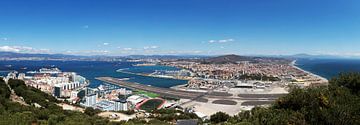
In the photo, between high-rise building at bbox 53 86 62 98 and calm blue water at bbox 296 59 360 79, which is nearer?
high-rise building at bbox 53 86 62 98

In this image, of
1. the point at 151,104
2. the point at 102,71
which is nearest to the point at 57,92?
the point at 151,104

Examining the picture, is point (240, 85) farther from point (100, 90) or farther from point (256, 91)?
point (100, 90)

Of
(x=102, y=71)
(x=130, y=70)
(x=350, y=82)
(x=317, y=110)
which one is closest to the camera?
(x=317, y=110)

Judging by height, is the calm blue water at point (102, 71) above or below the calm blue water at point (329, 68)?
below

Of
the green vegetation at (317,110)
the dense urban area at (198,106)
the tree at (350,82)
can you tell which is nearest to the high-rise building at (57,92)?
the dense urban area at (198,106)

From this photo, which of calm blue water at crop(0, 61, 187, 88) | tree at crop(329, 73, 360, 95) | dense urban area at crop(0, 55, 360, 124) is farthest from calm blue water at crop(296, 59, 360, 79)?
calm blue water at crop(0, 61, 187, 88)

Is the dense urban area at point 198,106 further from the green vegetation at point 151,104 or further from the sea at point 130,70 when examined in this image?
the sea at point 130,70

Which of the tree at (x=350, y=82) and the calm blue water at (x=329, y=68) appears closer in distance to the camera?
the tree at (x=350, y=82)

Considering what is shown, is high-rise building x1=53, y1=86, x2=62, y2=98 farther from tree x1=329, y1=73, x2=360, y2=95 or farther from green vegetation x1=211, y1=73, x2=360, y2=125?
tree x1=329, y1=73, x2=360, y2=95

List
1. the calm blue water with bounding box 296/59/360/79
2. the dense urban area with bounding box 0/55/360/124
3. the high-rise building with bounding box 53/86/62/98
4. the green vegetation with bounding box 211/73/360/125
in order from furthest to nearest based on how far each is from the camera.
→ the calm blue water with bounding box 296/59/360/79 → the high-rise building with bounding box 53/86/62/98 → the dense urban area with bounding box 0/55/360/124 → the green vegetation with bounding box 211/73/360/125

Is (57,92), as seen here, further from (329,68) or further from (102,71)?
(329,68)

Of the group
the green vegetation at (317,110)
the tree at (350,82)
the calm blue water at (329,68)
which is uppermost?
the tree at (350,82)

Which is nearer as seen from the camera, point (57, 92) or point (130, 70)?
point (57, 92)
